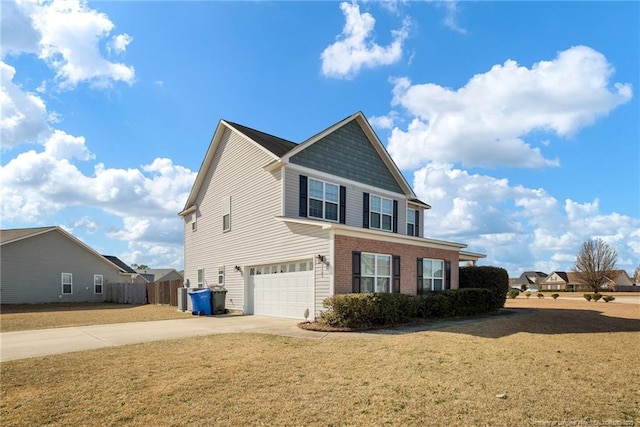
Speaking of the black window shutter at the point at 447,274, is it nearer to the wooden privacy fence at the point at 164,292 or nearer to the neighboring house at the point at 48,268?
the wooden privacy fence at the point at 164,292

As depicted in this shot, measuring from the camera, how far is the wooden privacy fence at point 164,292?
26078 millimetres

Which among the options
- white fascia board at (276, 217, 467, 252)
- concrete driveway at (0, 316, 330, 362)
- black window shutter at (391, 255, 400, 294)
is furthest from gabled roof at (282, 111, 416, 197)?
concrete driveway at (0, 316, 330, 362)

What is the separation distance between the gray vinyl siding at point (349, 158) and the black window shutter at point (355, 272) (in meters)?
4.82

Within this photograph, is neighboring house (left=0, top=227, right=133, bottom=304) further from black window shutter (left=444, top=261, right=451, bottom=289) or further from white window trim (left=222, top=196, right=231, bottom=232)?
black window shutter (left=444, top=261, right=451, bottom=289)

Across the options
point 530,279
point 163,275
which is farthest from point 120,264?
point 530,279

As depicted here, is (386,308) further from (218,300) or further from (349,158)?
(218,300)

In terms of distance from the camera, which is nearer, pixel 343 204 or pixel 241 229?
pixel 343 204

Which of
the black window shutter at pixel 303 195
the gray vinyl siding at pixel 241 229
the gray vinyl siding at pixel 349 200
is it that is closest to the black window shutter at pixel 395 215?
the gray vinyl siding at pixel 349 200

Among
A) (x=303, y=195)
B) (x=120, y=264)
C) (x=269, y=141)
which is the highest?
(x=269, y=141)

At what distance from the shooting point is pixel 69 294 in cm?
3127

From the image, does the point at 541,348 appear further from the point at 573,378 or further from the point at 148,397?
the point at 148,397

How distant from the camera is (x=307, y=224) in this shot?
48.1 feet

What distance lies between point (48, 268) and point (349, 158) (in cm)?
2507

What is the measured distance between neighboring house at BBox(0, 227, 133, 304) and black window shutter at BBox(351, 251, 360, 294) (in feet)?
→ 84.6
